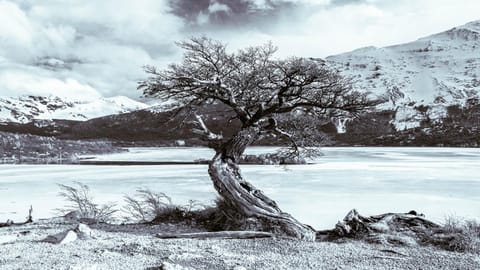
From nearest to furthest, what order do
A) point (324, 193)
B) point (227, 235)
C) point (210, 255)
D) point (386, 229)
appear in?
point (210, 255), point (227, 235), point (386, 229), point (324, 193)

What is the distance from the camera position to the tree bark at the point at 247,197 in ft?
27.2

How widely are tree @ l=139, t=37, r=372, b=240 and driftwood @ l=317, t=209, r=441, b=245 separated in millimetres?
1095

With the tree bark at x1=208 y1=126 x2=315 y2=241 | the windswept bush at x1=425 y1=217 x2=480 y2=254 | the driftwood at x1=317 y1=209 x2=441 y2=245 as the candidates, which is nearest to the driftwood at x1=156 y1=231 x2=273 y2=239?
the tree bark at x1=208 y1=126 x2=315 y2=241

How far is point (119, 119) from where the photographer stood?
652ft

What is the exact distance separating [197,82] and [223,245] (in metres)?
3.53

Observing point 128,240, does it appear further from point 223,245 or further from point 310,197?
point 310,197

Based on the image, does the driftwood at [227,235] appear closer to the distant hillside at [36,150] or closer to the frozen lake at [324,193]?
the frozen lake at [324,193]

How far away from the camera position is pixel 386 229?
8.34 m

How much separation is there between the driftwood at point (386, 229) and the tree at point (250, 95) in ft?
3.59

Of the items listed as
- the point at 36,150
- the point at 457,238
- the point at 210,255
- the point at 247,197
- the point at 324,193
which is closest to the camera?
the point at 210,255

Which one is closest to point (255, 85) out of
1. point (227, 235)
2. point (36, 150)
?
point (227, 235)

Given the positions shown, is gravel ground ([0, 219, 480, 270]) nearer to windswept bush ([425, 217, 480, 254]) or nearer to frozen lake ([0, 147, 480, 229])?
windswept bush ([425, 217, 480, 254])

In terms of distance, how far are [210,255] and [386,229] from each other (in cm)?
376

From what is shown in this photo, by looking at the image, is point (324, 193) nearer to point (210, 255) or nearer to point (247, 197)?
point (247, 197)
